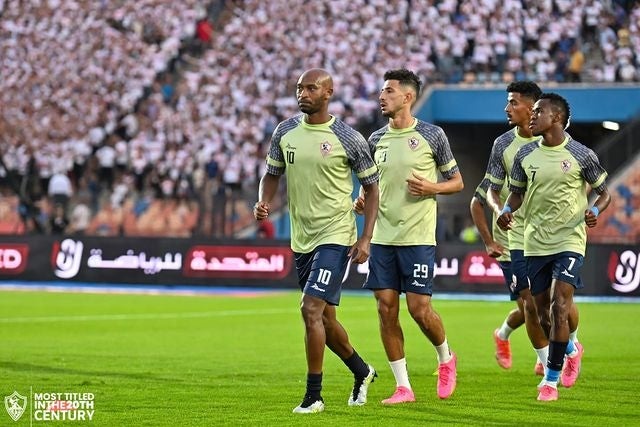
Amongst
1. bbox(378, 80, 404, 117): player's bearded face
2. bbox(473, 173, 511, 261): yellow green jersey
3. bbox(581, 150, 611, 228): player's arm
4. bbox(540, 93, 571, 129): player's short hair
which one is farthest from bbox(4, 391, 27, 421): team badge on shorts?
bbox(540, 93, 571, 129): player's short hair

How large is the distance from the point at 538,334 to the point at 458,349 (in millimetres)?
4143

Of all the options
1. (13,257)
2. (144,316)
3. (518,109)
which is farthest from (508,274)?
(13,257)

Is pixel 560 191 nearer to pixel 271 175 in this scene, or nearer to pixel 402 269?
pixel 402 269

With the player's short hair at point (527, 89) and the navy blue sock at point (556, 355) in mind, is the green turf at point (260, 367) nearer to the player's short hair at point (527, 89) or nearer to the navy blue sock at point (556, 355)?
the navy blue sock at point (556, 355)

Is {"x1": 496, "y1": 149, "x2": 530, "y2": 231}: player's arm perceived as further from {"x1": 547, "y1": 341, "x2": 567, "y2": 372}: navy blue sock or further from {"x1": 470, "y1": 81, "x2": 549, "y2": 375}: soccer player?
{"x1": 547, "y1": 341, "x2": 567, "y2": 372}: navy blue sock

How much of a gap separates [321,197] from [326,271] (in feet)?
1.91

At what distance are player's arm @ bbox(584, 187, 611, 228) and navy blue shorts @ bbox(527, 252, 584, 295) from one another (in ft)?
1.14

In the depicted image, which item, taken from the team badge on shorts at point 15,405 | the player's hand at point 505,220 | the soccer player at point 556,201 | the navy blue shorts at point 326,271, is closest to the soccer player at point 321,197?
the navy blue shorts at point 326,271

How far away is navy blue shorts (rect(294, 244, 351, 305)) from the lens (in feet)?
33.0

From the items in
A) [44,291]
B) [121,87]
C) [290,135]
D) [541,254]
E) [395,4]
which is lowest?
[44,291]

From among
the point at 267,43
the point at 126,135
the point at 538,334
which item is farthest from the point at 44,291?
the point at 538,334

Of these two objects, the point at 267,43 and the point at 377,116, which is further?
the point at 267,43

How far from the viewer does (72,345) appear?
54.3 ft

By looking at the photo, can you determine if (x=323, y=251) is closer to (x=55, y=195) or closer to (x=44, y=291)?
(x=44, y=291)
